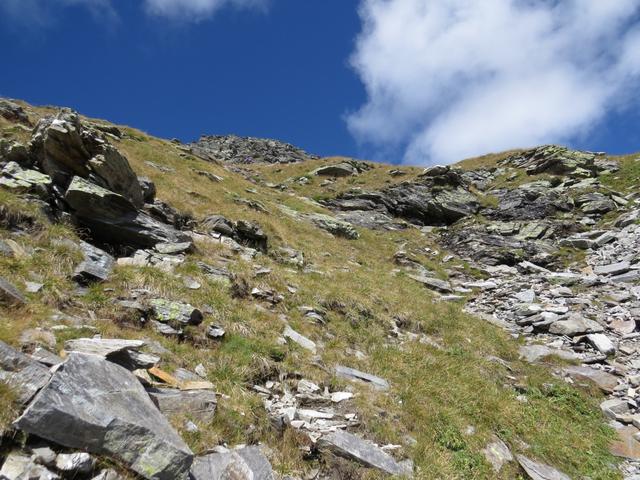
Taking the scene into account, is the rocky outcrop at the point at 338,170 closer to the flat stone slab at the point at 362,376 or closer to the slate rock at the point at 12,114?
the slate rock at the point at 12,114

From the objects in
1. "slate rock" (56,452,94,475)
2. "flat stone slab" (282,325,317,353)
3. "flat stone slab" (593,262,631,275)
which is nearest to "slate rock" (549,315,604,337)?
"flat stone slab" (593,262,631,275)

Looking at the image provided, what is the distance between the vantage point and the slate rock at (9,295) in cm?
704

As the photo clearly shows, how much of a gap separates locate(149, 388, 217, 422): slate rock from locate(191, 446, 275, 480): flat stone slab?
86 centimetres

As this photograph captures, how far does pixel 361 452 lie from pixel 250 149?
9362 cm

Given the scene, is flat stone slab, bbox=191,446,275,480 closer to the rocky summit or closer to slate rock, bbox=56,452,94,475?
the rocky summit

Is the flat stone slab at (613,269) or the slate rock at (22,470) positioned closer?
the slate rock at (22,470)

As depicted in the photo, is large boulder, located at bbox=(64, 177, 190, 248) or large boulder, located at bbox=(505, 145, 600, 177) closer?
large boulder, located at bbox=(64, 177, 190, 248)

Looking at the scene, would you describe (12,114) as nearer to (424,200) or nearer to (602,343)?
(602,343)

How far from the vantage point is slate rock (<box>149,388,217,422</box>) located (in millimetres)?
6301

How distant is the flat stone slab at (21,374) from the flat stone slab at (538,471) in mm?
9141

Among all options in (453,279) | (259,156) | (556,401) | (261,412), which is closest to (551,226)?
(453,279)

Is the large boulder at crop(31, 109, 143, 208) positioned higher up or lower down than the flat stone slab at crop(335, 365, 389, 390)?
higher up


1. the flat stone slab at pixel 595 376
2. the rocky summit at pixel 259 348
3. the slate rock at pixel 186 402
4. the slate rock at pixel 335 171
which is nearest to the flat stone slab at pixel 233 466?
the rocky summit at pixel 259 348

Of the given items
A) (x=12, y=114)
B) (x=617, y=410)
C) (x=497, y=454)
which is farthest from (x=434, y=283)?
(x=12, y=114)
